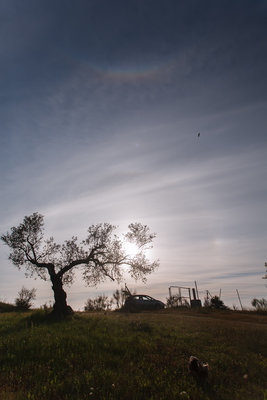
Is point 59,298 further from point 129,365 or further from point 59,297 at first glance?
point 129,365

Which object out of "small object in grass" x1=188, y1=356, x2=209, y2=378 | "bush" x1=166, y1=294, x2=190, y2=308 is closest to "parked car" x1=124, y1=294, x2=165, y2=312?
"bush" x1=166, y1=294, x2=190, y2=308

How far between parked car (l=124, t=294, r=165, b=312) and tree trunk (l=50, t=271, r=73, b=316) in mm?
10422

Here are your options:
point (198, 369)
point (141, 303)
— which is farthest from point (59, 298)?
point (198, 369)

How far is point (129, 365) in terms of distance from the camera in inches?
328

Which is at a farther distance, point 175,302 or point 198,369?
point 175,302

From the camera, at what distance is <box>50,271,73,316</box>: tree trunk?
2008cm

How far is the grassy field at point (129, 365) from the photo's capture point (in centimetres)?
654

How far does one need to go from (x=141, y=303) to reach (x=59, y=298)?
12.1 meters

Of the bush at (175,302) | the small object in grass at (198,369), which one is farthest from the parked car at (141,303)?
the small object in grass at (198,369)

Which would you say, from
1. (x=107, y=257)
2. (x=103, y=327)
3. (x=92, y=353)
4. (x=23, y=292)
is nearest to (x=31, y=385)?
(x=92, y=353)

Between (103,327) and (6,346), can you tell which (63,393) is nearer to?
(6,346)

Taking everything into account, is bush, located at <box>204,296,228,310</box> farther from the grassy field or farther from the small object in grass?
the small object in grass

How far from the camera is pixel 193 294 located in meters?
35.0

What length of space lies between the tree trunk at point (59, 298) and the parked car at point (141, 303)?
34.2 feet
